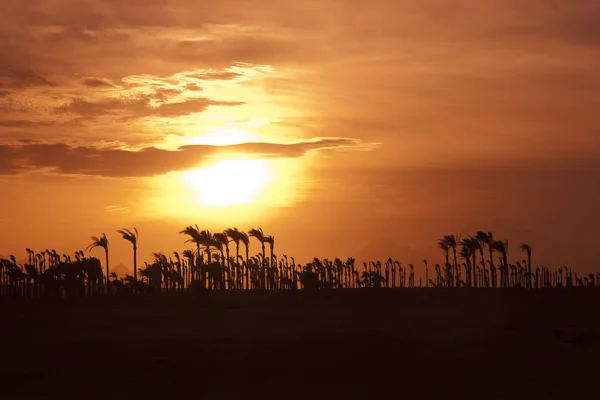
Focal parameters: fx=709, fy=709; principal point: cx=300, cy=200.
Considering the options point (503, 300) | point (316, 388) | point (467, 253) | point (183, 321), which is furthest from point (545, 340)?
point (467, 253)

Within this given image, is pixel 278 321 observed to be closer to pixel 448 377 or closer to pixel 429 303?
pixel 448 377

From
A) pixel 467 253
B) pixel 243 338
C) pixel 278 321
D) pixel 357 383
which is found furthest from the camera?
pixel 467 253

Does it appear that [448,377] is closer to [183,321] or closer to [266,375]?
[266,375]

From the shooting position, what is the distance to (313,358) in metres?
23.0

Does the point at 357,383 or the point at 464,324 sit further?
the point at 464,324

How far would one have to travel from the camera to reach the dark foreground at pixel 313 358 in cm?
1925

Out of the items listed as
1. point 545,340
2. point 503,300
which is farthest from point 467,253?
point 545,340

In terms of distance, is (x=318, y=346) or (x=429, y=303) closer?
(x=318, y=346)

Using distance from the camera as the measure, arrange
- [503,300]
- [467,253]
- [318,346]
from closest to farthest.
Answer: [318,346], [503,300], [467,253]

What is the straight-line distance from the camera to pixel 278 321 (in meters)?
35.9

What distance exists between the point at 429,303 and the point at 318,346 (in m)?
29.4

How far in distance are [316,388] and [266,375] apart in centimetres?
217

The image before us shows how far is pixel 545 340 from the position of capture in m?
25.5

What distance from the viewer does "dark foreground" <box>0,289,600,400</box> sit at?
19250 mm
